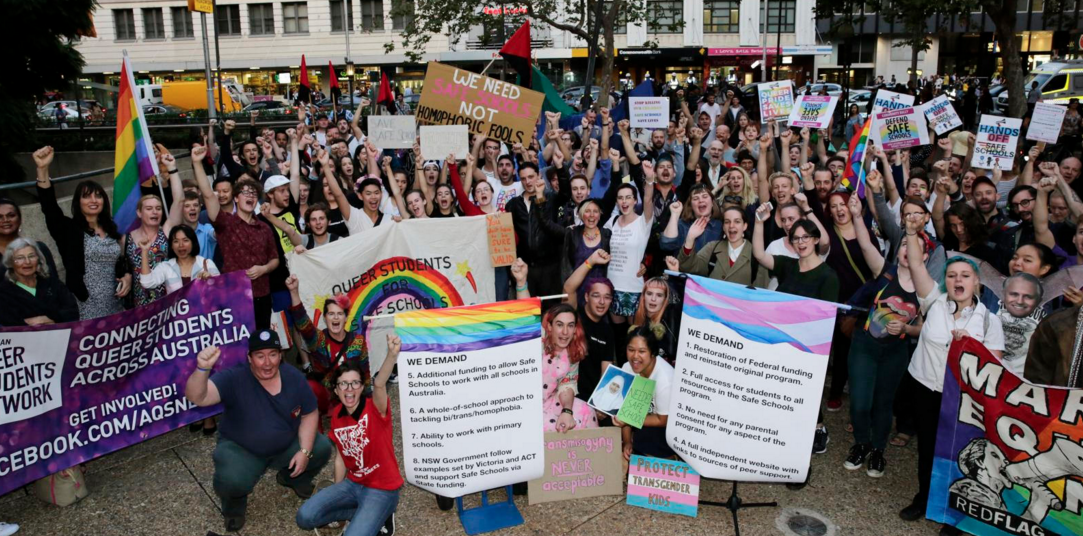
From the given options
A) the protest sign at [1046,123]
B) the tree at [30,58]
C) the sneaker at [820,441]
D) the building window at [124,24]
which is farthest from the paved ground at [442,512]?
the building window at [124,24]

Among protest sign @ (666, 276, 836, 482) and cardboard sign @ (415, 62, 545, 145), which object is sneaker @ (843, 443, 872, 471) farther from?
cardboard sign @ (415, 62, 545, 145)

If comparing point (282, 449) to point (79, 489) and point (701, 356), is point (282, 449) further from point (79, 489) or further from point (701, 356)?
point (701, 356)

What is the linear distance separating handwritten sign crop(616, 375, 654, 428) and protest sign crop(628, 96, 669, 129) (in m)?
6.49

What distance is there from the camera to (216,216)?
6.89m

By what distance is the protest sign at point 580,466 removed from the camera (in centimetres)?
532

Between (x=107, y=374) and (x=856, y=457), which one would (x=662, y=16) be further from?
(x=107, y=374)

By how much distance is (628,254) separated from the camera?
265 inches

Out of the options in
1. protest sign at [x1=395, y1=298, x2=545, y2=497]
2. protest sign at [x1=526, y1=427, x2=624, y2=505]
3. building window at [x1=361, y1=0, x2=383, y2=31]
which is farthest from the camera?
building window at [x1=361, y1=0, x2=383, y2=31]

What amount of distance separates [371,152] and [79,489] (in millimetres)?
4322

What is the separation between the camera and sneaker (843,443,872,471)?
18.6ft

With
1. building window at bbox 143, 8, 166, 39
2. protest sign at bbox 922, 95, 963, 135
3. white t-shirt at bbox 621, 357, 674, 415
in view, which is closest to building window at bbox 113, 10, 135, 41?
building window at bbox 143, 8, 166, 39

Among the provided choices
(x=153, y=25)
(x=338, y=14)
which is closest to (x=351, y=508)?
(x=338, y=14)

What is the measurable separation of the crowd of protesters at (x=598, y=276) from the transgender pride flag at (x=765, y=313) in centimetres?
44

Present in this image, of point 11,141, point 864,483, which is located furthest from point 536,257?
point 11,141
